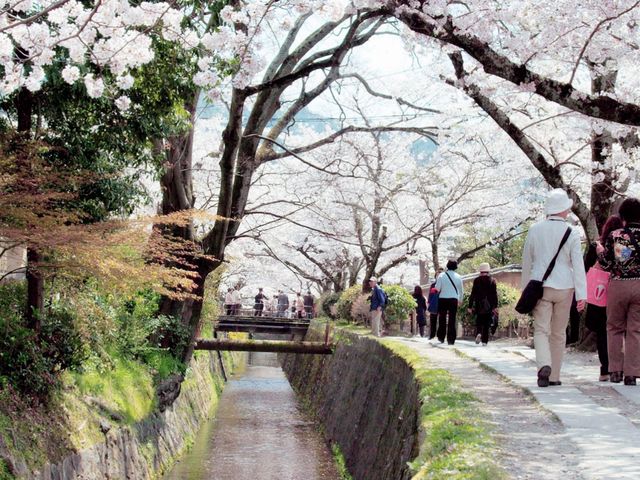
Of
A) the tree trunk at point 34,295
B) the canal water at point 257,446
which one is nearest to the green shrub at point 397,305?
the canal water at point 257,446

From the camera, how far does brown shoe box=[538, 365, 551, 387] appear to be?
800 centimetres

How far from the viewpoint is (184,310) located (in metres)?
16.0

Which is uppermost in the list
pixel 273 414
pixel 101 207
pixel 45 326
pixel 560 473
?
pixel 101 207

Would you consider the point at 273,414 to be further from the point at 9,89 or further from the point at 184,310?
the point at 9,89

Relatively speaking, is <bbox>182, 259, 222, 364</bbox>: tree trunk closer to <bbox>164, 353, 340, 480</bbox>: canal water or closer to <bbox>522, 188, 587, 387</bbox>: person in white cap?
<bbox>164, 353, 340, 480</bbox>: canal water

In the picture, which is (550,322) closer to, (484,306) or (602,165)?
(602,165)

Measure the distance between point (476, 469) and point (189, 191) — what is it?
446 inches

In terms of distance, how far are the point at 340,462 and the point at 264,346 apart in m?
6.56

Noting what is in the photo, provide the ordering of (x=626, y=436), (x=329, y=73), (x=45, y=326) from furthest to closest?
(x=329, y=73) → (x=45, y=326) → (x=626, y=436)

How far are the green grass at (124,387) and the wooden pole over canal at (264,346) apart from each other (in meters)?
5.65

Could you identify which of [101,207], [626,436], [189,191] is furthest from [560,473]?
[189,191]

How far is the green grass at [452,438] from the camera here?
4.65 meters

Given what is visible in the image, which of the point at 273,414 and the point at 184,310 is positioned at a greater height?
the point at 184,310

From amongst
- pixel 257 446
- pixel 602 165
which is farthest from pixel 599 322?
pixel 257 446
